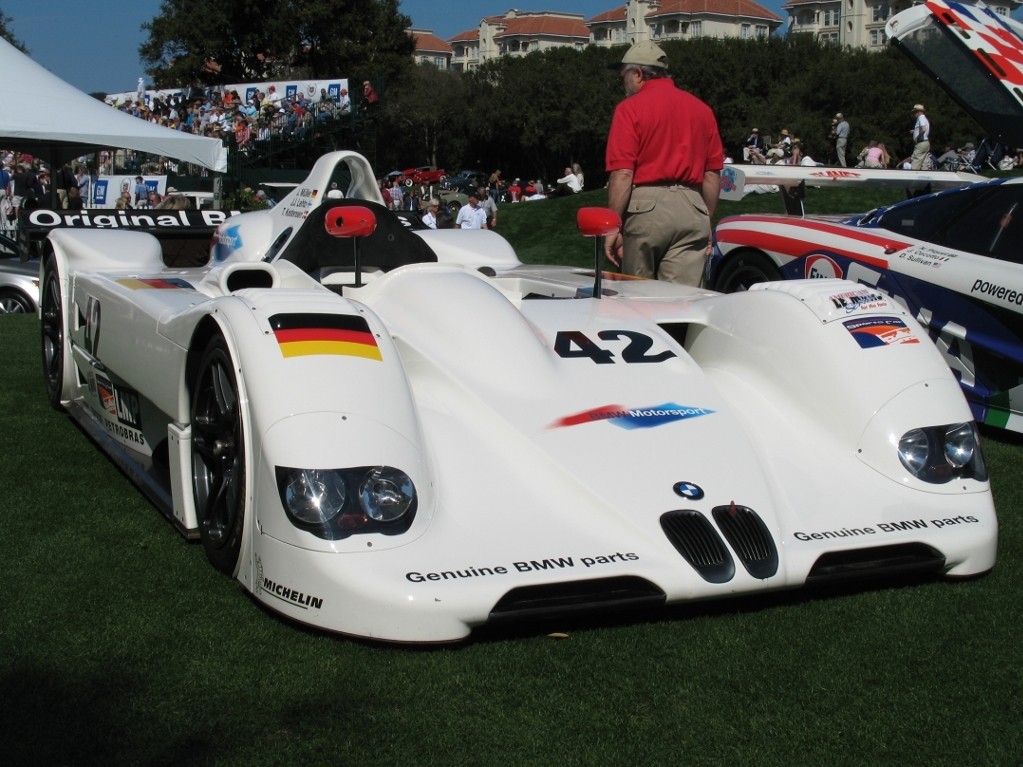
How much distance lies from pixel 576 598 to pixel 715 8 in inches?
5286

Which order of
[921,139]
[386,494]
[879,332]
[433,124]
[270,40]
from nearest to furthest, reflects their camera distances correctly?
[386,494]
[879,332]
[921,139]
[270,40]
[433,124]

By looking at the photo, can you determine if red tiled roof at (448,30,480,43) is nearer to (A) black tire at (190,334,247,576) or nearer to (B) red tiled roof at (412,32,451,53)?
(B) red tiled roof at (412,32,451,53)

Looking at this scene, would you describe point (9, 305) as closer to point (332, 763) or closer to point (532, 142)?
point (332, 763)

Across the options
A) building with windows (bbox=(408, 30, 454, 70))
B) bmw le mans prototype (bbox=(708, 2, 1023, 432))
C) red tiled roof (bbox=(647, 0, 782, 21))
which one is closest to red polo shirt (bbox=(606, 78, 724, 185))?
bmw le mans prototype (bbox=(708, 2, 1023, 432))

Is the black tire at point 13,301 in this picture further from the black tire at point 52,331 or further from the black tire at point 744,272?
the black tire at point 744,272

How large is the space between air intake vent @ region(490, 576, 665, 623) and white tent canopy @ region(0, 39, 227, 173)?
11914 mm

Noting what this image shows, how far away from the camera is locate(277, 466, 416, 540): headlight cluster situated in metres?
2.99

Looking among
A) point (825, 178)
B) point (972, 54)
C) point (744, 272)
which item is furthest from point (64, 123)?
point (972, 54)

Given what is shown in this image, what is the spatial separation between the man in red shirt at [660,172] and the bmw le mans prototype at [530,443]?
1.24m

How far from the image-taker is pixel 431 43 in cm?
15850

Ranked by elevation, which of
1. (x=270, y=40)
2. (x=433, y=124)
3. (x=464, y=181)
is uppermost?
(x=270, y=40)

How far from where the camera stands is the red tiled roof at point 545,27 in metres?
145

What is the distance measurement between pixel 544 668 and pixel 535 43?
14816cm

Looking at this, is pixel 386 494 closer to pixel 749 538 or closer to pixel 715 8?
pixel 749 538
